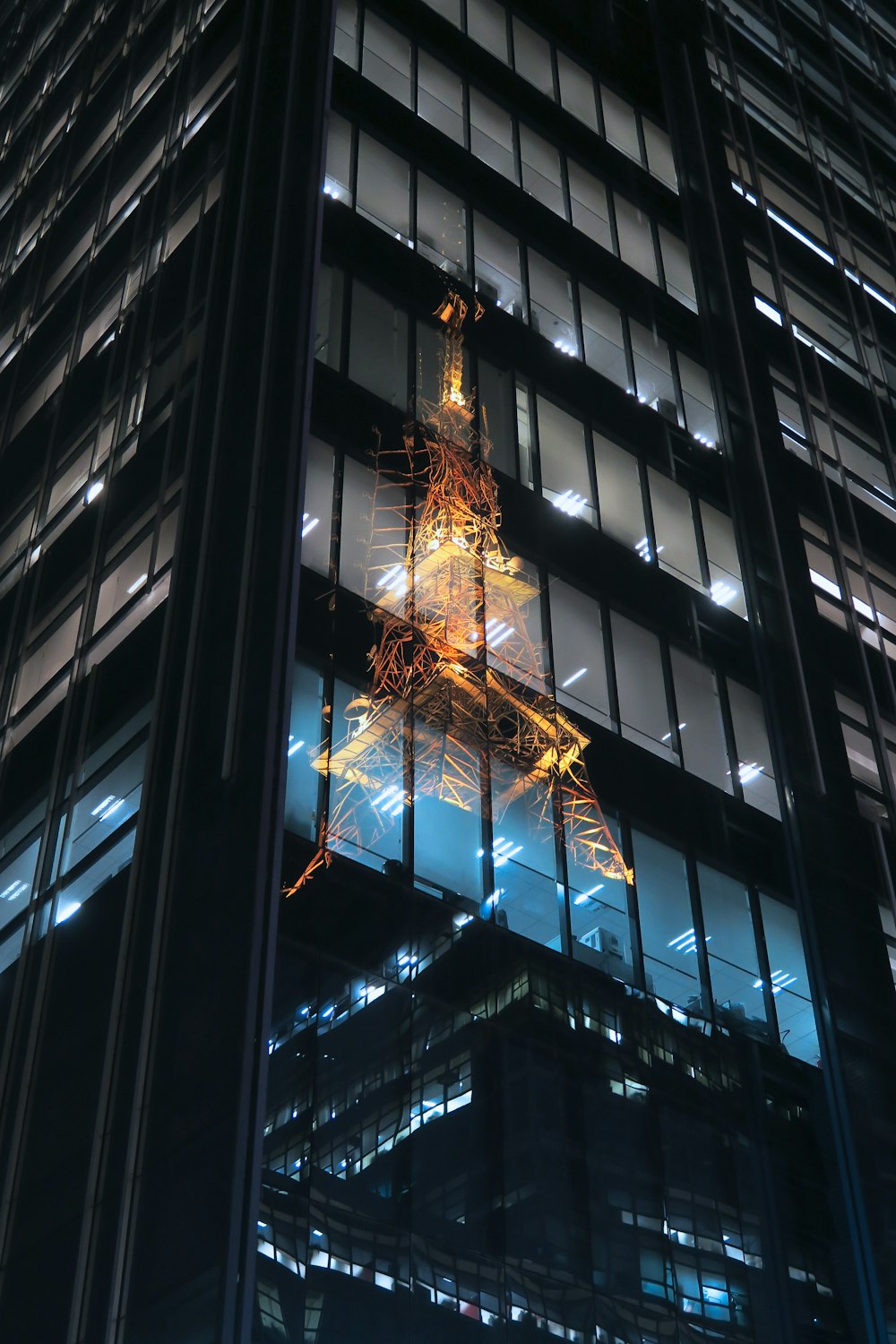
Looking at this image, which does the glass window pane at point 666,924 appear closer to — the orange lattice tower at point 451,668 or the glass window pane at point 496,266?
the orange lattice tower at point 451,668

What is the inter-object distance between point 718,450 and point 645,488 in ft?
9.41

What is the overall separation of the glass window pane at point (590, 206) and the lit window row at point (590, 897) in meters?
10.3

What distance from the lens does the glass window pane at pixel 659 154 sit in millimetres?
32250

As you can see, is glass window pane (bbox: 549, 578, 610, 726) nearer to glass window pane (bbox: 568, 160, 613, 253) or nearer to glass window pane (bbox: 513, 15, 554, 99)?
glass window pane (bbox: 568, 160, 613, 253)

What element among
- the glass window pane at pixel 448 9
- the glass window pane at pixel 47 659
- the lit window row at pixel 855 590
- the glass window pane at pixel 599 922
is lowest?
the glass window pane at pixel 599 922

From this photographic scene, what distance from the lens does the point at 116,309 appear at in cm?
2681

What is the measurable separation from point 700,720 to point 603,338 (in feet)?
26.7

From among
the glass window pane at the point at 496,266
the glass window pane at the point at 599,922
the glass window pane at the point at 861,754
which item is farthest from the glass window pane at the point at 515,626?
the glass window pane at the point at 861,754

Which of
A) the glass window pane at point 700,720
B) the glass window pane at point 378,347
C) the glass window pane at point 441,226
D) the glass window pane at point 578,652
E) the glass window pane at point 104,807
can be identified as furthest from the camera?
the glass window pane at point 441,226

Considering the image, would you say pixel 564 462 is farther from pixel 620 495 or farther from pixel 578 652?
pixel 578 652

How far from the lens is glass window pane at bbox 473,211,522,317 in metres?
25.4

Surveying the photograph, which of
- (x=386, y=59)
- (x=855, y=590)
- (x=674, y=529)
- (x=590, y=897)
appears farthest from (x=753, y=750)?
(x=386, y=59)

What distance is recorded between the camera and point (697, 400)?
28.4 m

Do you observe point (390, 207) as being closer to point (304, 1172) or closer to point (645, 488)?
point (645, 488)
